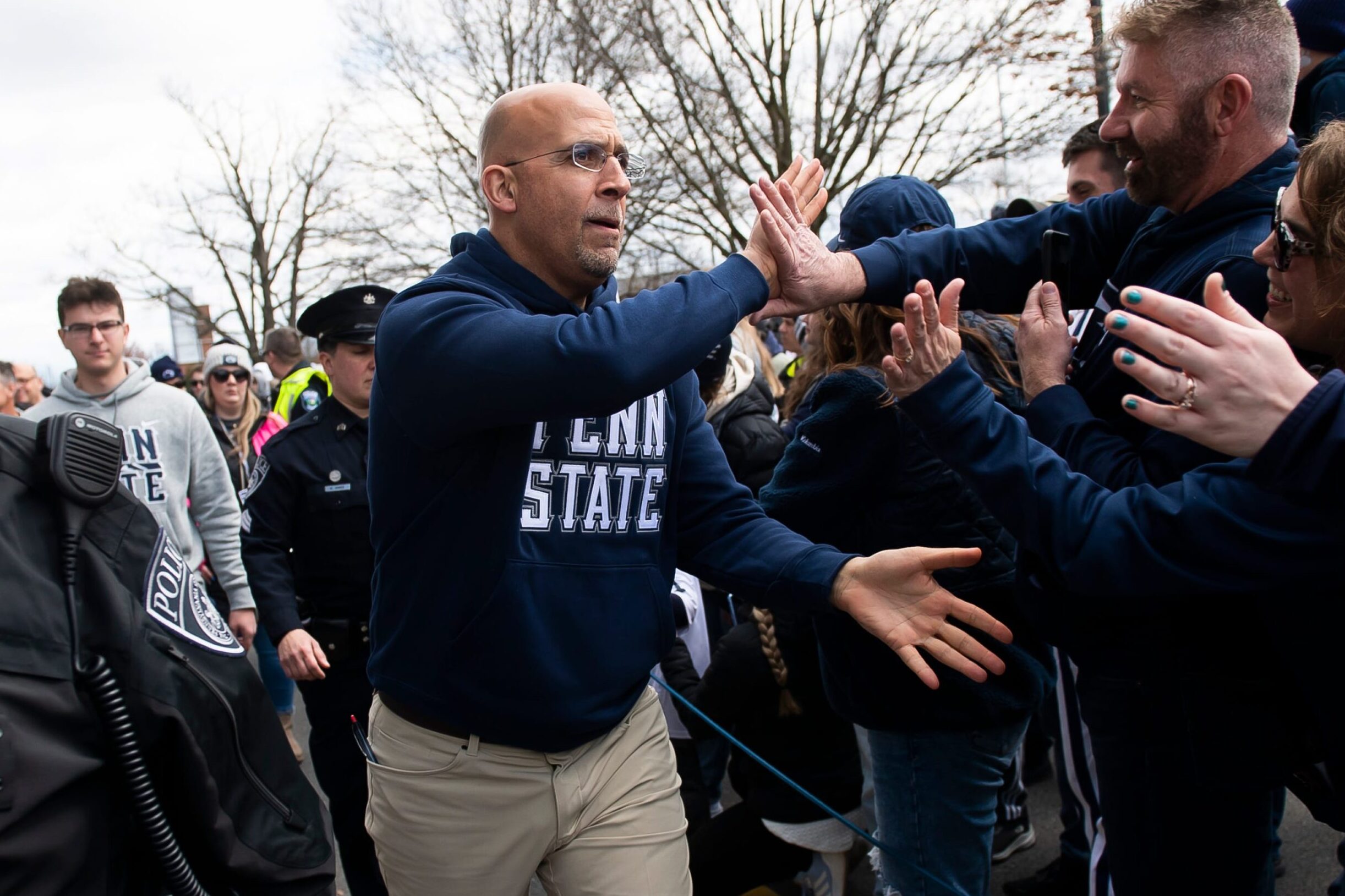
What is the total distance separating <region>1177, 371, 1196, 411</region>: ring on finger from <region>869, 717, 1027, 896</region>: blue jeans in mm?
1251

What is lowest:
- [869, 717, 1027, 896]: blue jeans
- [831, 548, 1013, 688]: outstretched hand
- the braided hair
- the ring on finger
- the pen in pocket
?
[869, 717, 1027, 896]: blue jeans

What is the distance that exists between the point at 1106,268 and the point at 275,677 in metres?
4.95

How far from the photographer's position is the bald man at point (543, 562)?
1.92 meters

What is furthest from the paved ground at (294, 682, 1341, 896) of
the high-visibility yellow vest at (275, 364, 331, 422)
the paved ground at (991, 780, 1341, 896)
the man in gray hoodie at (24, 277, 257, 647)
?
the high-visibility yellow vest at (275, 364, 331, 422)

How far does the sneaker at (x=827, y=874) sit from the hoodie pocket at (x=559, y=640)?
1491 millimetres

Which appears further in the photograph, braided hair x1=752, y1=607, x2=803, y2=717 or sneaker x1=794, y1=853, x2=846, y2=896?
sneaker x1=794, y1=853, x2=846, y2=896

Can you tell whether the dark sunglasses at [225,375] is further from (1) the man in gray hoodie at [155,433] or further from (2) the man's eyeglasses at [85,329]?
(2) the man's eyeglasses at [85,329]

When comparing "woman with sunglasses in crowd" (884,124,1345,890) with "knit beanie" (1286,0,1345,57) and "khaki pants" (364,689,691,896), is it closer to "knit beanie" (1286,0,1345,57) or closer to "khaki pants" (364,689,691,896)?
"khaki pants" (364,689,691,896)

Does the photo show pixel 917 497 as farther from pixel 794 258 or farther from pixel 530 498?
pixel 530 498

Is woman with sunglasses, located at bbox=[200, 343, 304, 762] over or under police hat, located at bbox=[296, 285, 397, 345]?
under

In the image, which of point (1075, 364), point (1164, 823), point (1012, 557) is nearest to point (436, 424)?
point (1075, 364)

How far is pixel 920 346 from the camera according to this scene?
6.15 ft

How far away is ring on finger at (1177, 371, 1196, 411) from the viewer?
4.93ft

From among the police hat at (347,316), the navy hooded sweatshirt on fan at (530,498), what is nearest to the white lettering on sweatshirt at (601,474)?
the navy hooded sweatshirt on fan at (530,498)
